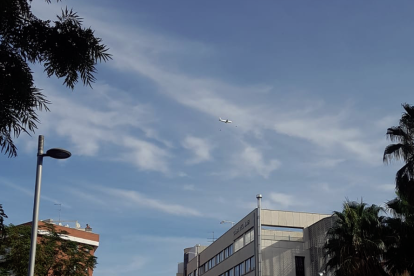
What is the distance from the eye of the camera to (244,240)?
59.3 metres

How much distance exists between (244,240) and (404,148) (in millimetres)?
29686

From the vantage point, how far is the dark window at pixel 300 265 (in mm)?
54375

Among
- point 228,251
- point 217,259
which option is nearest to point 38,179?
point 228,251

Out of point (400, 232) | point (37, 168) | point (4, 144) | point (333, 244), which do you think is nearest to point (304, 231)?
point (333, 244)

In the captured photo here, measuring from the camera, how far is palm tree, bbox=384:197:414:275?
110 ft


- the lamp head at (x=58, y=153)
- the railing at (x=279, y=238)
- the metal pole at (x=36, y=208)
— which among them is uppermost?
the railing at (x=279, y=238)

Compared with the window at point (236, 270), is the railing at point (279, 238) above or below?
above

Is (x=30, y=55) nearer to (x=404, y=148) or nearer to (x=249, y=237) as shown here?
(x=404, y=148)

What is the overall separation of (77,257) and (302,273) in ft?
85.5

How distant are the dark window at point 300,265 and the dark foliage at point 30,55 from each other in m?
44.3

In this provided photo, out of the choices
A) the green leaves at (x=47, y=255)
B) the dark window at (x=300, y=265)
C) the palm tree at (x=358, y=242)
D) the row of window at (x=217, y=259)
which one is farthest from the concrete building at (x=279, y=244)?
the green leaves at (x=47, y=255)

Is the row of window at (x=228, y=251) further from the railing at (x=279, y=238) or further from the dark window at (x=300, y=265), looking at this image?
the dark window at (x=300, y=265)

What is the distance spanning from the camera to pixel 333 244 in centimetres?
3794

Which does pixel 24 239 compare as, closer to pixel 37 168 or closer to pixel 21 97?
pixel 37 168
